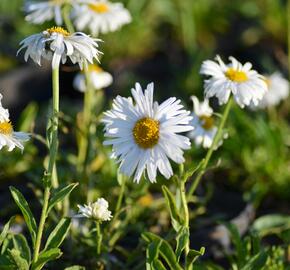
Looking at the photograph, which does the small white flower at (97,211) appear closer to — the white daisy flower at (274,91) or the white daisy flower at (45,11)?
the white daisy flower at (45,11)

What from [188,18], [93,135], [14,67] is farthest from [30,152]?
[188,18]

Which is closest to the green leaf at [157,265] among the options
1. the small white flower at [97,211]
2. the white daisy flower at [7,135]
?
the small white flower at [97,211]

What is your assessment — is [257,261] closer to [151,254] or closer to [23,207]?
[151,254]

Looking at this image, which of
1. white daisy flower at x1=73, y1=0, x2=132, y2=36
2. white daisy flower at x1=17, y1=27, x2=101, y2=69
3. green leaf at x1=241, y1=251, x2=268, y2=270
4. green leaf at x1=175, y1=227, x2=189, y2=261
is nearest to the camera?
white daisy flower at x1=17, y1=27, x2=101, y2=69

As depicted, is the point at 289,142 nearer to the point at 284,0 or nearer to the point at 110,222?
the point at 110,222

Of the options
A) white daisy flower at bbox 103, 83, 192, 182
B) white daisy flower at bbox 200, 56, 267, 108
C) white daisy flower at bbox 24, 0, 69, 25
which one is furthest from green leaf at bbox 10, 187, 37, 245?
white daisy flower at bbox 24, 0, 69, 25

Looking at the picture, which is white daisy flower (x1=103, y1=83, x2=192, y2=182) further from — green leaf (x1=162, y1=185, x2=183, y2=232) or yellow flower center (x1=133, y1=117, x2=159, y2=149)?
green leaf (x1=162, y1=185, x2=183, y2=232)

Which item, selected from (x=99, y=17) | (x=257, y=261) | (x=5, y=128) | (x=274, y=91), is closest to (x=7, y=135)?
(x=5, y=128)
